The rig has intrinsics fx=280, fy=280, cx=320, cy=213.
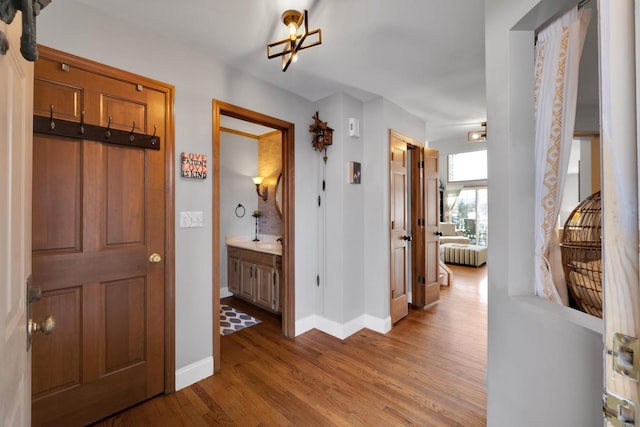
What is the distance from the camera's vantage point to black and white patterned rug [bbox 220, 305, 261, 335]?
301 cm

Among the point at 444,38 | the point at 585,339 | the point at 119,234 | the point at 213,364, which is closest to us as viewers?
the point at 585,339

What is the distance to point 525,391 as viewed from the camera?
111 cm

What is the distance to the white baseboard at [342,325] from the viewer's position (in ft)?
9.41

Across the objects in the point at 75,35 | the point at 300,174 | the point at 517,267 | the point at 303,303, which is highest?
the point at 75,35

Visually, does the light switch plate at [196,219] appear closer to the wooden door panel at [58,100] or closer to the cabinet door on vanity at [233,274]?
the wooden door panel at [58,100]

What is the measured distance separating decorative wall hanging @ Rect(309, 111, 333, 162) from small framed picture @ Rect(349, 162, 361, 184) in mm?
299

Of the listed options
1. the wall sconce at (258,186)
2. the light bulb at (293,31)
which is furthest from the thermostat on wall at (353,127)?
the wall sconce at (258,186)

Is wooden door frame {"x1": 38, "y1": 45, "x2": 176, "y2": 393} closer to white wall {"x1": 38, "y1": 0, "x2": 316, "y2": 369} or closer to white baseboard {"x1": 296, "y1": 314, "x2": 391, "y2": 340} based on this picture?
white wall {"x1": 38, "y1": 0, "x2": 316, "y2": 369}

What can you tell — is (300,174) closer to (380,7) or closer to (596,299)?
(380,7)

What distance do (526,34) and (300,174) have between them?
2062mm

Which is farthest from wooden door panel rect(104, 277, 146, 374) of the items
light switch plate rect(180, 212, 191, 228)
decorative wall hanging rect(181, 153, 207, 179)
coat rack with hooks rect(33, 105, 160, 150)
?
coat rack with hooks rect(33, 105, 160, 150)

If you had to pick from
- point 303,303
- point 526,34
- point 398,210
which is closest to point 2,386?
point 526,34

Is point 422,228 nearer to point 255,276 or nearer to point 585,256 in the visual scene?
point 255,276

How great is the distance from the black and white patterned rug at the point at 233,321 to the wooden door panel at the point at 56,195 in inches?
69.5
